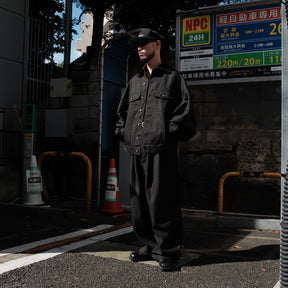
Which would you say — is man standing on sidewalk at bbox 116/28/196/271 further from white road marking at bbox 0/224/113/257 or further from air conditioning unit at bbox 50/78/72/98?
air conditioning unit at bbox 50/78/72/98

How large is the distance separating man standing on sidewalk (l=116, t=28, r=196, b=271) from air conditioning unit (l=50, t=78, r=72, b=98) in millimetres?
5185

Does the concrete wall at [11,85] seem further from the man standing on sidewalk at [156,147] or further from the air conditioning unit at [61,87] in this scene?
the man standing on sidewalk at [156,147]

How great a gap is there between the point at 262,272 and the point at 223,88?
5.02m

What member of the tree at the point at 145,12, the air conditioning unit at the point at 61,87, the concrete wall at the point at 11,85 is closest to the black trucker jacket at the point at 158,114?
the air conditioning unit at the point at 61,87

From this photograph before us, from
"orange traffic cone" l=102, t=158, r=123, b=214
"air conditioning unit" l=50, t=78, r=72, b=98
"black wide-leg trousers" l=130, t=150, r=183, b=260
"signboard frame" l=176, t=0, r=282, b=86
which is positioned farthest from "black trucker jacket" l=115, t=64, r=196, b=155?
"air conditioning unit" l=50, t=78, r=72, b=98

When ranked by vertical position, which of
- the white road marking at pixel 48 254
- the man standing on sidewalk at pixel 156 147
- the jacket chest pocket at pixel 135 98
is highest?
the jacket chest pocket at pixel 135 98

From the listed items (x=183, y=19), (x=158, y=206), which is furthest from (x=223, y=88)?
(x=158, y=206)

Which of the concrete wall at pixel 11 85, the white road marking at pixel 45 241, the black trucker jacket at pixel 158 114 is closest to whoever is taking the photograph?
the black trucker jacket at pixel 158 114

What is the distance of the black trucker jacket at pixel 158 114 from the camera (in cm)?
352

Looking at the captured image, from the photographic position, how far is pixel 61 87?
8805 millimetres

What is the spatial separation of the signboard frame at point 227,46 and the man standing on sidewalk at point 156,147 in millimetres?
3469

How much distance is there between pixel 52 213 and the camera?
6652 millimetres

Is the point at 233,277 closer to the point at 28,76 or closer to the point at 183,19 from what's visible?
the point at 183,19

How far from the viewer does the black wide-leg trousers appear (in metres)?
→ 3.56
